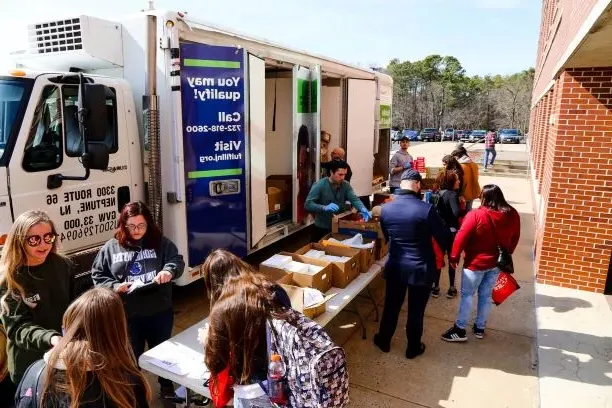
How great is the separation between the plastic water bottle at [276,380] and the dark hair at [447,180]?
3.76 m

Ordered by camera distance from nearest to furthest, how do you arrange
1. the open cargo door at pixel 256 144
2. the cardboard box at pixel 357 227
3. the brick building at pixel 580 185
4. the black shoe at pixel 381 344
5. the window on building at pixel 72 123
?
the window on building at pixel 72 123
the black shoe at pixel 381 344
the cardboard box at pixel 357 227
the open cargo door at pixel 256 144
the brick building at pixel 580 185

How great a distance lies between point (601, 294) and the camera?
571 centimetres

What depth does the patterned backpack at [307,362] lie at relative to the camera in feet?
6.98

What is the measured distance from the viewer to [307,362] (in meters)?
2.12

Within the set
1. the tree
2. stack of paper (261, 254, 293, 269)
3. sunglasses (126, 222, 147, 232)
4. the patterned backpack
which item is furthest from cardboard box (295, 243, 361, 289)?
the tree

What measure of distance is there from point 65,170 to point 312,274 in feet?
7.45

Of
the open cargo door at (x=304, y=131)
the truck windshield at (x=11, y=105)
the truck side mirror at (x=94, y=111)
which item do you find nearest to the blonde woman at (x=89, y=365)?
the truck side mirror at (x=94, y=111)

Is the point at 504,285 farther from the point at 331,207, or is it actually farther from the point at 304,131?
the point at 304,131

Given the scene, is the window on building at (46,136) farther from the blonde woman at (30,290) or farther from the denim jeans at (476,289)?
the denim jeans at (476,289)

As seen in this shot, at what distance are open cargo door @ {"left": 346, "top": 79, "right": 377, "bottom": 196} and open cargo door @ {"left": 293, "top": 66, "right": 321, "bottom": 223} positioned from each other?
5.21 ft

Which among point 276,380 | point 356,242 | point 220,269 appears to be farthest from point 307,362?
point 356,242

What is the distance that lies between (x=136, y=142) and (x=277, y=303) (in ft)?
9.66

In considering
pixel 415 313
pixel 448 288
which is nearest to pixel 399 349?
pixel 415 313

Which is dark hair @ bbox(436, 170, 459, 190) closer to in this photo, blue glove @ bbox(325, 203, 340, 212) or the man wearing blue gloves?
the man wearing blue gloves
